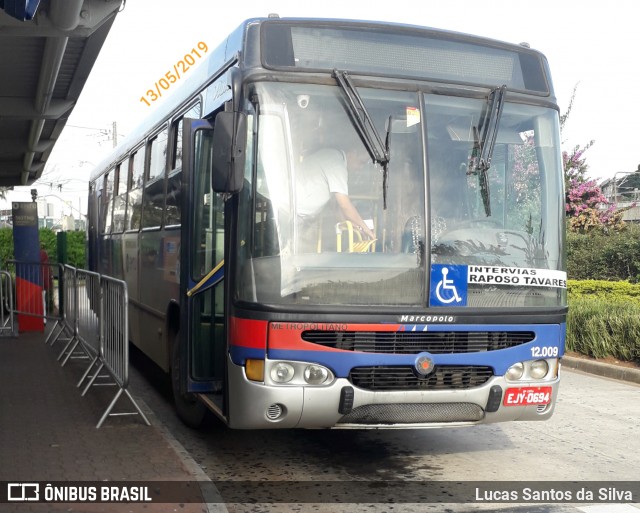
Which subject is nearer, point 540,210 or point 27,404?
point 540,210

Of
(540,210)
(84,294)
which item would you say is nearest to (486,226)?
(540,210)

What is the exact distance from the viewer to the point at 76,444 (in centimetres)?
711

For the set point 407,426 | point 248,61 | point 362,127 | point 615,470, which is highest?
point 248,61

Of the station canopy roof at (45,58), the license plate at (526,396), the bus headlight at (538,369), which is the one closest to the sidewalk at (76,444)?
the license plate at (526,396)

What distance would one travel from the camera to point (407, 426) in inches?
241

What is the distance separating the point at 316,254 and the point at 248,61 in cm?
149

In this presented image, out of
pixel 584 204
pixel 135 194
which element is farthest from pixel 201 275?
pixel 584 204

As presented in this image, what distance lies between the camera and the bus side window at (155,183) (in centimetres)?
916

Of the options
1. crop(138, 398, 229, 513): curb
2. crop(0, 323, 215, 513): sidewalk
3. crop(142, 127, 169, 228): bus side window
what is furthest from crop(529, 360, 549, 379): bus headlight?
crop(142, 127, 169, 228): bus side window

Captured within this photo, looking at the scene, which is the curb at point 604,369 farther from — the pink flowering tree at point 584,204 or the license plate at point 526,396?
the pink flowering tree at point 584,204

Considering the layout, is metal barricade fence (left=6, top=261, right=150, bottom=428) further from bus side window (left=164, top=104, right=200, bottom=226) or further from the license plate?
the license plate

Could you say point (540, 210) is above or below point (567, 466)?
above

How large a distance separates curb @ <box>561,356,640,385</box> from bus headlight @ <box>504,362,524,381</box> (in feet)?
18.5

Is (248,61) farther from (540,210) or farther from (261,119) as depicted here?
(540,210)
